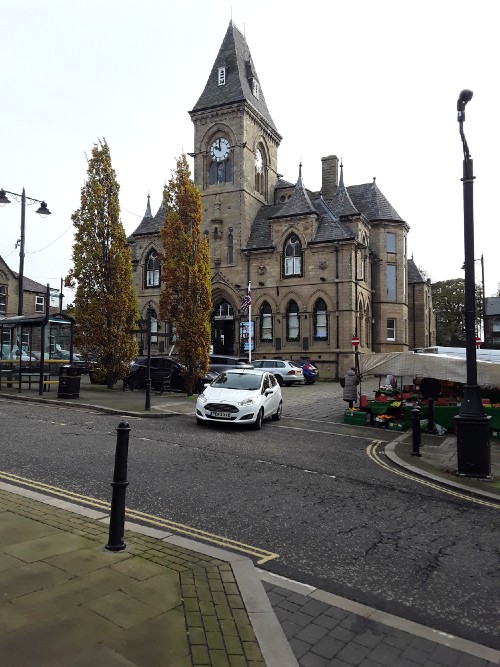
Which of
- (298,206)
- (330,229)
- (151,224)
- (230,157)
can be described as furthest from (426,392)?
(151,224)

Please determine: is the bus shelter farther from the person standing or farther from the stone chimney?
the stone chimney

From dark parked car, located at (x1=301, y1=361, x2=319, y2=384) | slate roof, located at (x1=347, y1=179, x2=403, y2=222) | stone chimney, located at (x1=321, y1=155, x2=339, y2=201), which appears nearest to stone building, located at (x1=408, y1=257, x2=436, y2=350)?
slate roof, located at (x1=347, y1=179, x2=403, y2=222)

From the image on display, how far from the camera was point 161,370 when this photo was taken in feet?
72.7

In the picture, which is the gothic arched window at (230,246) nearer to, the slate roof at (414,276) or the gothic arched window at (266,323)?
the gothic arched window at (266,323)

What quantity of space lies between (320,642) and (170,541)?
196 centimetres

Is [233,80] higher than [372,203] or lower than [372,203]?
higher

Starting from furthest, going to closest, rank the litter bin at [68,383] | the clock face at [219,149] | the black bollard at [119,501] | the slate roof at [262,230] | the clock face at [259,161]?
the clock face at [259,161] → the clock face at [219,149] → the slate roof at [262,230] → the litter bin at [68,383] → the black bollard at [119,501]

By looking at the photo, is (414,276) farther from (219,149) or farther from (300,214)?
(219,149)

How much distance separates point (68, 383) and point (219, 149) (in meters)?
28.1

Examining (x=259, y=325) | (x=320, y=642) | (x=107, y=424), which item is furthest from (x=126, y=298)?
(x=320, y=642)

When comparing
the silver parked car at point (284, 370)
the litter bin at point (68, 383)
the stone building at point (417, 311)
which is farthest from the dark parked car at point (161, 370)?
the stone building at point (417, 311)

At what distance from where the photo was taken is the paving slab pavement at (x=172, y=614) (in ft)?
9.74

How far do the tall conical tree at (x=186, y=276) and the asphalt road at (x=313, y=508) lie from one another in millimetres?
10393

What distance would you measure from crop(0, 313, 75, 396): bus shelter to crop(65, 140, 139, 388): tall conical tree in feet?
7.70
